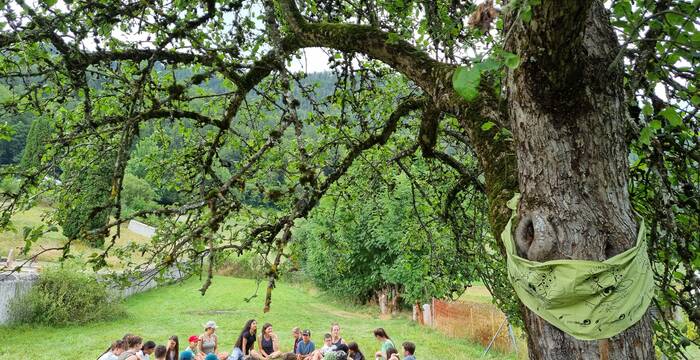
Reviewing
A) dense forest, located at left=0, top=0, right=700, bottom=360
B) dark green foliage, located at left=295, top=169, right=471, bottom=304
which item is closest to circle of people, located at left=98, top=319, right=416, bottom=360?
dark green foliage, located at left=295, top=169, right=471, bottom=304

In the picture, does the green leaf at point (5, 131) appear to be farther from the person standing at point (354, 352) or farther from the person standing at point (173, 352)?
the person standing at point (354, 352)

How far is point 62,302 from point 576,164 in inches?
712

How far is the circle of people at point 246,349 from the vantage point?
24.3 feet

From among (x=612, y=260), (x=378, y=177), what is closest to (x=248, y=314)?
(x=378, y=177)

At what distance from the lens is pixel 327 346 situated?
9.92 meters

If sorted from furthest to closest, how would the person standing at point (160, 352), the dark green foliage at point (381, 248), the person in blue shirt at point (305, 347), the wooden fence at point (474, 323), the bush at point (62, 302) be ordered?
the bush at point (62, 302) → the wooden fence at point (474, 323) → the person in blue shirt at point (305, 347) → the person standing at point (160, 352) → the dark green foliage at point (381, 248)

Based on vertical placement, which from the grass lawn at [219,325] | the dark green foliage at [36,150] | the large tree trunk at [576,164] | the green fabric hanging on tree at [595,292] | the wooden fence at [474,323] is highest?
the dark green foliage at [36,150]

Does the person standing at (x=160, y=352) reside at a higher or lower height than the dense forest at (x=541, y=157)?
lower

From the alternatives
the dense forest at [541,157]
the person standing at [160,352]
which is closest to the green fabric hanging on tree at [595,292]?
the dense forest at [541,157]

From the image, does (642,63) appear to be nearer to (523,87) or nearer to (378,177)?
(523,87)

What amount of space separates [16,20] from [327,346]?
856 centimetres

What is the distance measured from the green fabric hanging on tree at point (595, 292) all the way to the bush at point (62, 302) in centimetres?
1601

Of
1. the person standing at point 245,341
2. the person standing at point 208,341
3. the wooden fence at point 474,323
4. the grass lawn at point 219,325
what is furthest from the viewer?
the wooden fence at point 474,323

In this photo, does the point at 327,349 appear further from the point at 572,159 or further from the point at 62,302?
the point at 62,302
